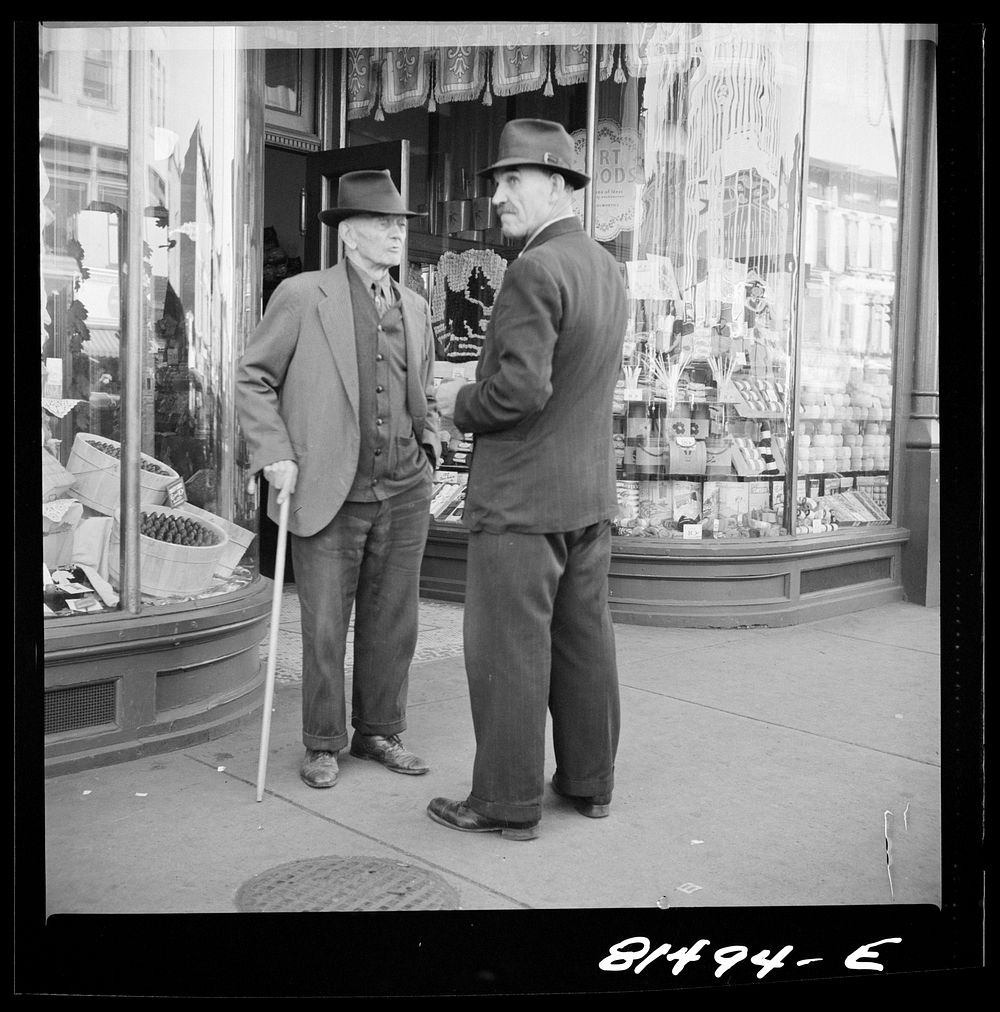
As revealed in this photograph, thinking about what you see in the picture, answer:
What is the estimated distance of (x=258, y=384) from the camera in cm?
421

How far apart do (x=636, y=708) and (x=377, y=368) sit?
2.09 meters

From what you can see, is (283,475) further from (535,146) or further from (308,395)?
(535,146)

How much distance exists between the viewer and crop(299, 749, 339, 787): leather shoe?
4.22 meters

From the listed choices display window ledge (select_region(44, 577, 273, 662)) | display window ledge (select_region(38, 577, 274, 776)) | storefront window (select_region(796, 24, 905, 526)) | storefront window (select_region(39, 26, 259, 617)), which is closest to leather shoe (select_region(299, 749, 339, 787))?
display window ledge (select_region(38, 577, 274, 776))

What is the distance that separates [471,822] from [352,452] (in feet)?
4.48

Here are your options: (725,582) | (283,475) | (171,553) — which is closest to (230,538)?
(171,553)

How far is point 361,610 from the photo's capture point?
4.49m

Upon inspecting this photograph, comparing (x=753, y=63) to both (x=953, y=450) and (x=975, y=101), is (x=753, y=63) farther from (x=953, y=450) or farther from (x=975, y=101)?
(x=953, y=450)

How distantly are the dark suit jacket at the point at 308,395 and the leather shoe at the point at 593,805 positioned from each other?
4.34 feet

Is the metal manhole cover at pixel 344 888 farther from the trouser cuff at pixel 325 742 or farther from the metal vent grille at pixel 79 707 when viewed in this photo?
the metal vent grille at pixel 79 707

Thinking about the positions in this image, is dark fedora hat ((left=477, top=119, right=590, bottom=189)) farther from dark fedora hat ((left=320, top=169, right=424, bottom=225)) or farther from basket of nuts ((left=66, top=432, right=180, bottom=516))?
basket of nuts ((left=66, top=432, right=180, bottom=516))

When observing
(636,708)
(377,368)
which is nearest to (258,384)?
(377,368)

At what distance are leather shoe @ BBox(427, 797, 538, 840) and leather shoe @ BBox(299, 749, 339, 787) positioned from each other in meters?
0.45

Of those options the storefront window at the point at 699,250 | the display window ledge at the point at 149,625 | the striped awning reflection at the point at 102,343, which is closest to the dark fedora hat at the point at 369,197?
the striped awning reflection at the point at 102,343
